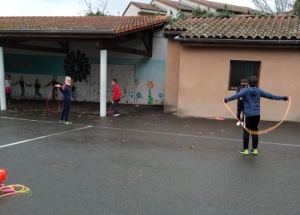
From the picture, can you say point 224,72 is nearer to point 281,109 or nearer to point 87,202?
point 281,109

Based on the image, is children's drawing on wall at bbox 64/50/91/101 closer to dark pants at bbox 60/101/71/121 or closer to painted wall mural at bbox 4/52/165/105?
painted wall mural at bbox 4/52/165/105

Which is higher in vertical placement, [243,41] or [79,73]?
[243,41]

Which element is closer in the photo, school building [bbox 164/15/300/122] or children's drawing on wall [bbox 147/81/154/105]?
school building [bbox 164/15/300/122]

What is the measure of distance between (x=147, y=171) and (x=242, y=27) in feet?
27.6

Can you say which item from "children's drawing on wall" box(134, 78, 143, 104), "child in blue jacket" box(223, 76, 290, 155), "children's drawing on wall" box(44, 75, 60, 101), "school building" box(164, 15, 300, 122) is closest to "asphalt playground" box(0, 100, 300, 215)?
"child in blue jacket" box(223, 76, 290, 155)

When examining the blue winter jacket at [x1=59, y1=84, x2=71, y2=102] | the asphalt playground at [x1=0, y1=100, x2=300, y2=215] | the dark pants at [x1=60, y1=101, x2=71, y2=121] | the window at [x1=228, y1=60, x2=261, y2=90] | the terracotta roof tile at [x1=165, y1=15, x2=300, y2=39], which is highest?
the terracotta roof tile at [x1=165, y1=15, x2=300, y2=39]

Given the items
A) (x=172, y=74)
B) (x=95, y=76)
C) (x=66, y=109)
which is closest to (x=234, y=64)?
(x=172, y=74)

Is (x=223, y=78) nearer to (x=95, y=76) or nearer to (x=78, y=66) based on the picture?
(x=95, y=76)

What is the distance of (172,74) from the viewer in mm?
12758

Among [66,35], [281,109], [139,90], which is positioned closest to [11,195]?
[66,35]

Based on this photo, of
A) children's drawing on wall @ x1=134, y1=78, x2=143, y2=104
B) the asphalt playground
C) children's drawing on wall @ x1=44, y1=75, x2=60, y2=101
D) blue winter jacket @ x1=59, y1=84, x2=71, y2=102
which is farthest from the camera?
children's drawing on wall @ x1=44, y1=75, x2=60, y2=101

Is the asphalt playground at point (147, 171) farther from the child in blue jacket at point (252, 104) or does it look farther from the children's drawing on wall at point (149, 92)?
the children's drawing on wall at point (149, 92)

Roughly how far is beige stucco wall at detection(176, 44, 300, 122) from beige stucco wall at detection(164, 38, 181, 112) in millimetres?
1564

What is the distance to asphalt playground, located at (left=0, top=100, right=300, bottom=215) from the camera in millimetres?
3764
